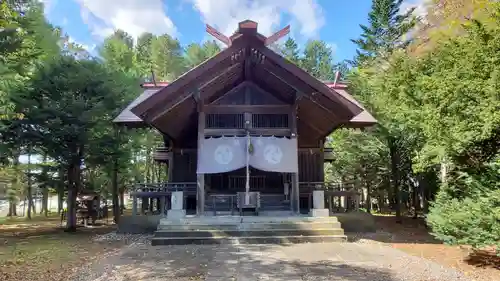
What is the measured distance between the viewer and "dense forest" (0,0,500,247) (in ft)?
23.4

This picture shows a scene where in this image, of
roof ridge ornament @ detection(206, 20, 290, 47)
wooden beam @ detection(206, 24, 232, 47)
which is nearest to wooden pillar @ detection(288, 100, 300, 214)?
roof ridge ornament @ detection(206, 20, 290, 47)

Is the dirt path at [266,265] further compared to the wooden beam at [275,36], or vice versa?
the wooden beam at [275,36]

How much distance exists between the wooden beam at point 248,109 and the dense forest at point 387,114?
11.4 ft

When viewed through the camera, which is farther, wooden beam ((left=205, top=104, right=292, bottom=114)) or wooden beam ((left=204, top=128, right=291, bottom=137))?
wooden beam ((left=205, top=104, right=292, bottom=114))

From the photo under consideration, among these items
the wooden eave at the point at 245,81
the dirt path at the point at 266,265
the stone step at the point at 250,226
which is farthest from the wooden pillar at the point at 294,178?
the dirt path at the point at 266,265

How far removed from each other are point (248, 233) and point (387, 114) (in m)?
7.38

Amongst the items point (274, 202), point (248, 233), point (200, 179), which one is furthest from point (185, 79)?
point (274, 202)

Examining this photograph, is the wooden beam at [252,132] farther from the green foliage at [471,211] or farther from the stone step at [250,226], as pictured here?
the green foliage at [471,211]

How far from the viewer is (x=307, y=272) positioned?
6426 mm

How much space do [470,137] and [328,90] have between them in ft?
15.0

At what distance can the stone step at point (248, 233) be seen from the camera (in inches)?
381

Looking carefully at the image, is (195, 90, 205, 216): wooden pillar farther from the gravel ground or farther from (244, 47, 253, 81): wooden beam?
the gravel ground

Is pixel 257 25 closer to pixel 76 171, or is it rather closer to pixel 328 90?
pixel 328 90

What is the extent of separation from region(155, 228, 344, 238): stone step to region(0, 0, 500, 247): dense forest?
8.97 ft
